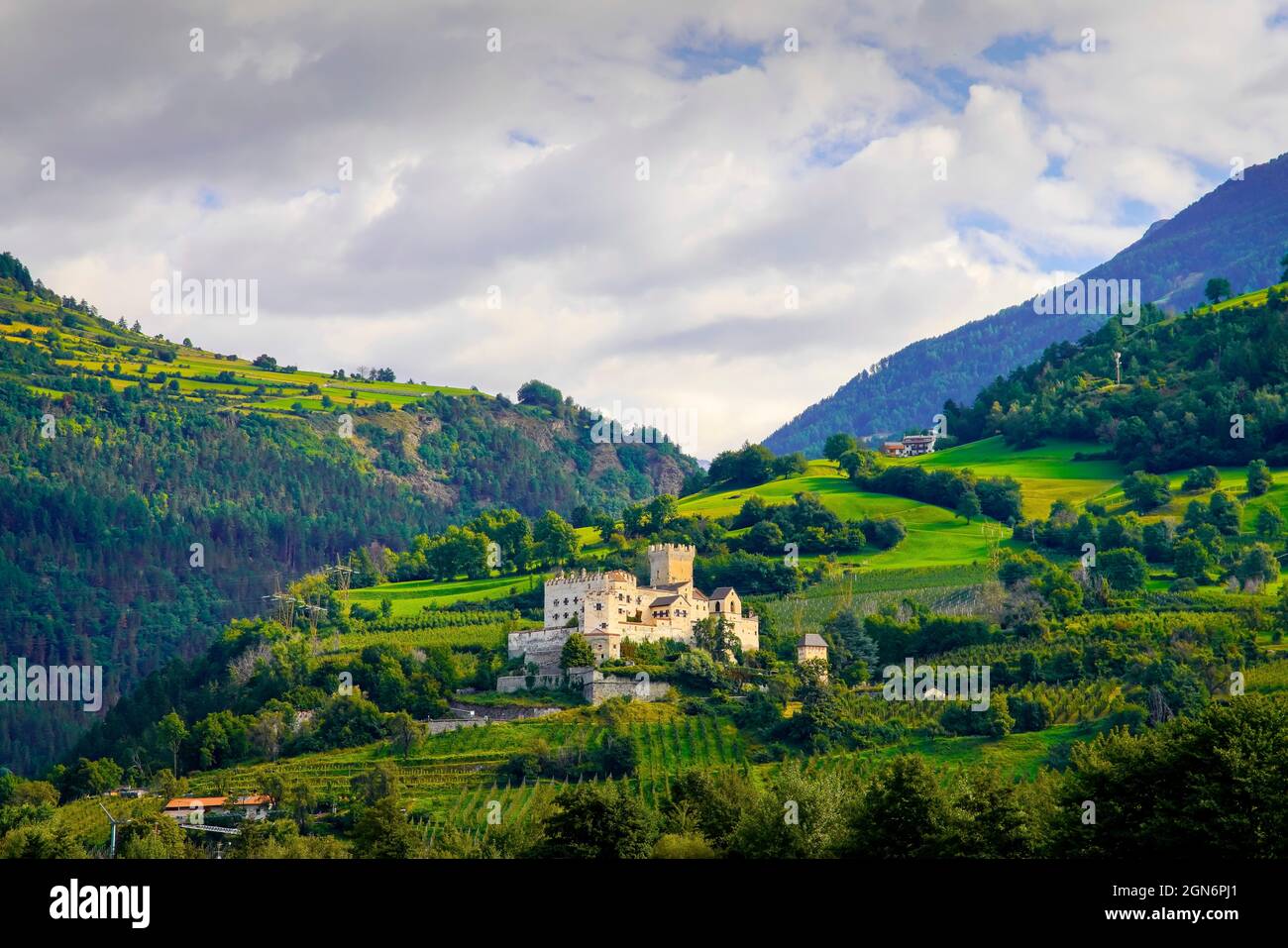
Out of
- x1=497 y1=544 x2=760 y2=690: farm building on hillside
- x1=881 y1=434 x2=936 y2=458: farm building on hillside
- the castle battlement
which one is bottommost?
x1=497 y1=544 x2=760 y2=690: farm building on hillside

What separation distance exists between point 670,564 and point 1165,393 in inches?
2131

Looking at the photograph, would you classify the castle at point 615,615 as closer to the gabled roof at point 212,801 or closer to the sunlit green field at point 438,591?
the sunlit green field at point 438,591

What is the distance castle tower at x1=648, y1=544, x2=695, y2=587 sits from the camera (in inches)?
4181

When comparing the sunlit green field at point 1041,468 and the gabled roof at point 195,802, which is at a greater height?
the sunlit green field at point 1041,468

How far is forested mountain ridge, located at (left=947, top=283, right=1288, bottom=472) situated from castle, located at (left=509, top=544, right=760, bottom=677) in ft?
152

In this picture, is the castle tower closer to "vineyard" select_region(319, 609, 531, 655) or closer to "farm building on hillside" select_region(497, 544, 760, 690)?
"farm building on hillside" select_region(497, 544, 760, 690)

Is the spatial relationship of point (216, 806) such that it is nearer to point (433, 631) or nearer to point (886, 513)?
point (433, 631)

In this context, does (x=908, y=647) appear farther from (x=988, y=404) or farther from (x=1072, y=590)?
(x=988, y=404)

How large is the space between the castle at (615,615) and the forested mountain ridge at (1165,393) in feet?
152

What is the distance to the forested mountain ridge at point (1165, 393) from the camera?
129 m

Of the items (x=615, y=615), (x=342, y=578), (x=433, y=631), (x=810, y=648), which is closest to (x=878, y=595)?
(x=810, y=648)

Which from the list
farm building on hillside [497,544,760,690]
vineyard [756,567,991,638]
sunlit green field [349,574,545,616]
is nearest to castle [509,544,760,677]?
farm building on hillside [497,544,760,690]

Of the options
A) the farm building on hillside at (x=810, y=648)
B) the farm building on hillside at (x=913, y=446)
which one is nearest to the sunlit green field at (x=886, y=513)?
the farm building on hillside at (x=810, y=648)
